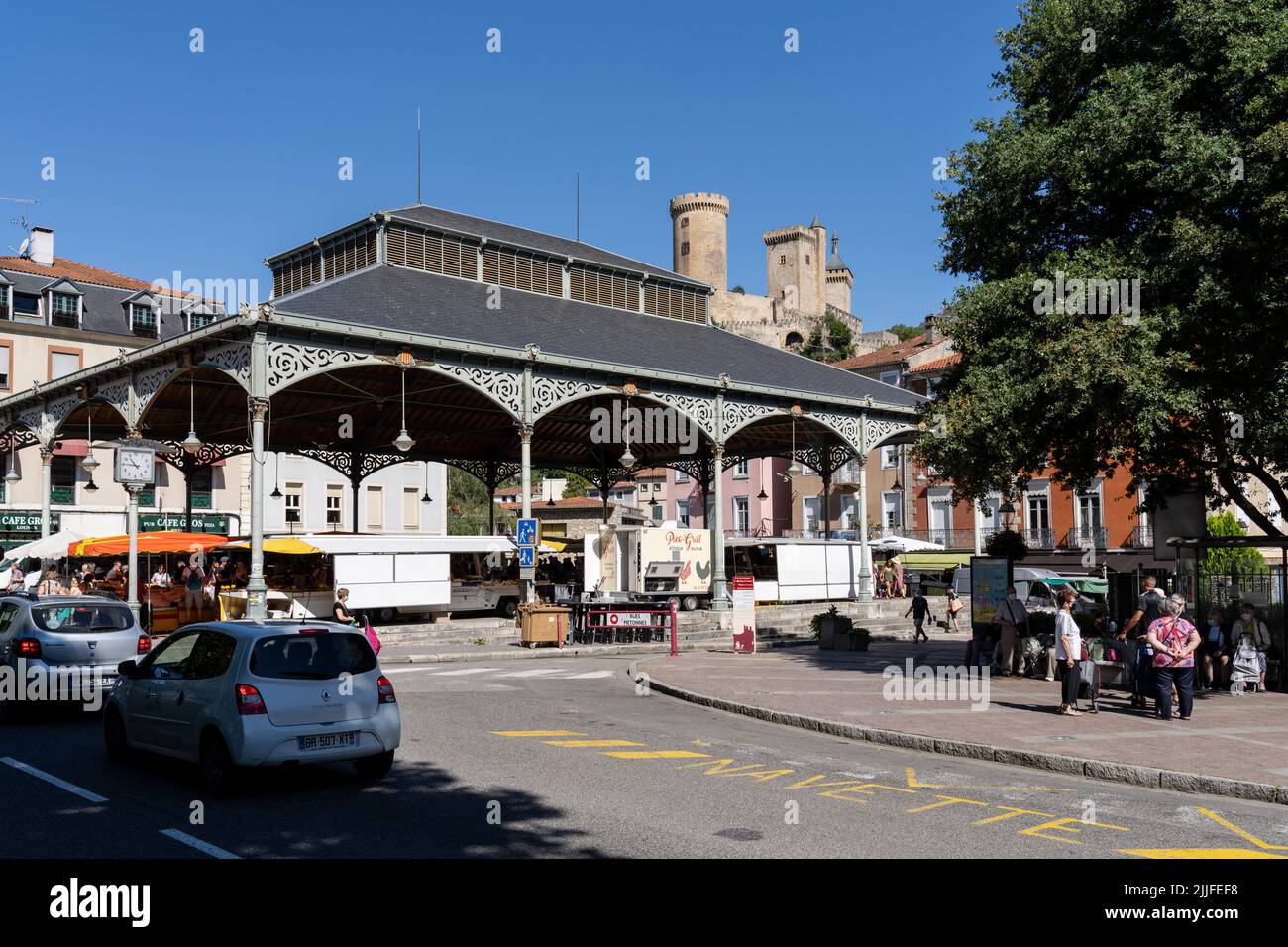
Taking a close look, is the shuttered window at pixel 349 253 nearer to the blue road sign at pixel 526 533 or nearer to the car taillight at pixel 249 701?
the blue road sign at pixel 526 533

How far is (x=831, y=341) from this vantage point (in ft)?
429

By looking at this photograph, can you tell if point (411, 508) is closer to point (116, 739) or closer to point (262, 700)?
point (116, 739)

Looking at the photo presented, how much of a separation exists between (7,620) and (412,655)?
10.5 metres

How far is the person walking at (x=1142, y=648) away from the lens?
570 inches

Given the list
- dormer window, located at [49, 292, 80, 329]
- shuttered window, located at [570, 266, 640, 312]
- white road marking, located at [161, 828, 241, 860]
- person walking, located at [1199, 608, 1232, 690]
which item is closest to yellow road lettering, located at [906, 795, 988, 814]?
white road marking, located at [161, 828, 241, 860]

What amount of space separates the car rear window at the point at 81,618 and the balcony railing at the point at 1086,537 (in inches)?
1741

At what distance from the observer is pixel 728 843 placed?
301 inches

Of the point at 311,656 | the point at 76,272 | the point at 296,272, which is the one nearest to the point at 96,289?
the point at 76,272

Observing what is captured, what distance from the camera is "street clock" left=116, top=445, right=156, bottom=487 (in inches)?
933

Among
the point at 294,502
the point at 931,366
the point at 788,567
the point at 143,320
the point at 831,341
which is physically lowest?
the point at 788,567

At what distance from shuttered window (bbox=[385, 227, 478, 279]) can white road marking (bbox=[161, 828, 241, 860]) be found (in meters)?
26.5

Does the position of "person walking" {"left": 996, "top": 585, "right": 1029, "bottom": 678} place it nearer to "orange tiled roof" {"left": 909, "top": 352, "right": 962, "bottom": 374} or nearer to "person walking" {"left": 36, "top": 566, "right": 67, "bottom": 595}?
"person walking" {"left": 36, "top": 566, "right": 67, "bottom": 595}

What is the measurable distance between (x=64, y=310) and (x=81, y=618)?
41730 millimetres

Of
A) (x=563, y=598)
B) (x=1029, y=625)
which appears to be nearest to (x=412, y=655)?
(x=563, y=598)
